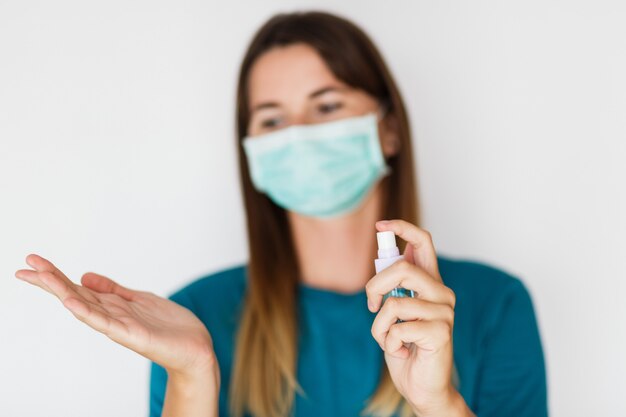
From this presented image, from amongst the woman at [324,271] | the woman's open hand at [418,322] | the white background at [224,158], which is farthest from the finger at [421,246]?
the white background at [224,158]

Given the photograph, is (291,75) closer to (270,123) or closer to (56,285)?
(270,123)

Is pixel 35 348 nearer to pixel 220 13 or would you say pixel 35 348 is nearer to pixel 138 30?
pixel 138 30

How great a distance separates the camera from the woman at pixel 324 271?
1634mm

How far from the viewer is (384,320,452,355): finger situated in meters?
1.08

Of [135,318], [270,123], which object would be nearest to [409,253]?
[135,318]

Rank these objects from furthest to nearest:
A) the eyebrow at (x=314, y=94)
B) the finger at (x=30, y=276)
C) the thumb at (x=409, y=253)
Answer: the eyebrow at (x=314, y=94) → the thumb at (x=409, y=253) → the finger at (x=30, y=276)

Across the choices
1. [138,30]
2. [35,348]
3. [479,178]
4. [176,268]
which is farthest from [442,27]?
[35,348]

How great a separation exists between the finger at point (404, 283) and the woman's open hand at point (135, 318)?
0.36m

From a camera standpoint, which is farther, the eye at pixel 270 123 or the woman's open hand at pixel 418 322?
the eye at pixel 270 123

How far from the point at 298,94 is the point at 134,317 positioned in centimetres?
78

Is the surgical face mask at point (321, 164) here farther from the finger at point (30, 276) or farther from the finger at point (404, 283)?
the finger at point (30, 276)

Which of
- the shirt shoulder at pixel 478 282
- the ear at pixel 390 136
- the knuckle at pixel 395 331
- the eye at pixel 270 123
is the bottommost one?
the shirt shoulder at pixel 478 282

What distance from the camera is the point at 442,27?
84.0 inches

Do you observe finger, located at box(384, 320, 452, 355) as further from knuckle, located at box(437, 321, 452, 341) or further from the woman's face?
the woman's face
